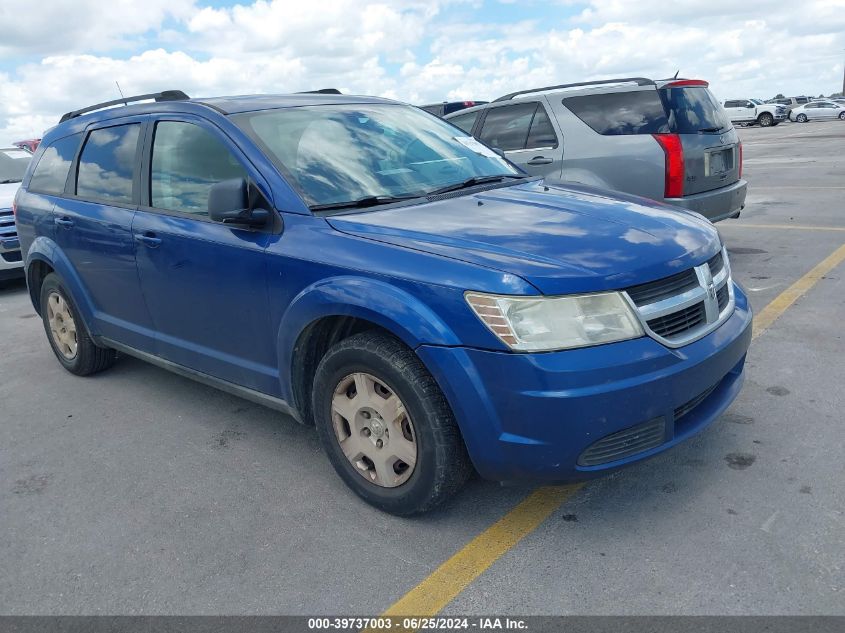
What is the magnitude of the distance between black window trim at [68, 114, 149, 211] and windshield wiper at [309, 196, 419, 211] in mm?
1419

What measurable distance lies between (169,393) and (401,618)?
2.81 metres

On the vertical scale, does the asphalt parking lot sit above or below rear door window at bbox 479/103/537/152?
below

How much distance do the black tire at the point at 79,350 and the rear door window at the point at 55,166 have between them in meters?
0.60

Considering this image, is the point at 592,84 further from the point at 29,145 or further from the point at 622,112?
the point at 29,145

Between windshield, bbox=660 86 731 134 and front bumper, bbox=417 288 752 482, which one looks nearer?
front bumper, bbox=417 288 752 482

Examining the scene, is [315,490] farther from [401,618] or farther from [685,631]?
[685,631]

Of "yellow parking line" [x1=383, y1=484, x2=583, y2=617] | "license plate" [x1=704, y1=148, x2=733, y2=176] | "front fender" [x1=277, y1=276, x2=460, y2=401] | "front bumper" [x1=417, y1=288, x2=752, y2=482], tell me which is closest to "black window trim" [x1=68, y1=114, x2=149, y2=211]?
"front fender" [x1=277, y1=276, x2=460, y2=401]

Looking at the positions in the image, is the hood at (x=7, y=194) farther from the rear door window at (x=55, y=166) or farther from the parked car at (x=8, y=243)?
the rear door window at (x=55, y=166)

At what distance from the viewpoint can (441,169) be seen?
12.7ft

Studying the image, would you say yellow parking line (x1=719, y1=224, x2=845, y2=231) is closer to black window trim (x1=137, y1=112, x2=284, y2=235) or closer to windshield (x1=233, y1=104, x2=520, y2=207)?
windshield (x1=233, y1=104, x2=520, y2=207)

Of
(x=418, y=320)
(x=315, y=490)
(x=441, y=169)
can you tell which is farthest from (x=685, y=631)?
(x=441, y=169)

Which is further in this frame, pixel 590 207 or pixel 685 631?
pixel 590 207

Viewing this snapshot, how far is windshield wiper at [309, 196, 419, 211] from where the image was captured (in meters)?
3.30

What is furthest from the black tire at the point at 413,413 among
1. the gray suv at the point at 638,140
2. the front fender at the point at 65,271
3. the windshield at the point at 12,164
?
the windshield at the point at 12,164
